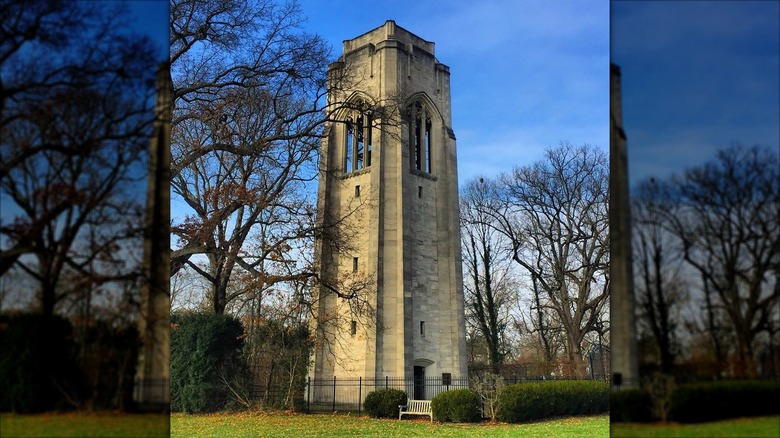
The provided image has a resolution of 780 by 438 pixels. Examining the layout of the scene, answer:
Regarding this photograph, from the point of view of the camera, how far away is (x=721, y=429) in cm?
195

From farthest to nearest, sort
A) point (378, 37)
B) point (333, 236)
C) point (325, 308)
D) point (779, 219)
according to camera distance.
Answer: point (378, 37)
point (325, 308)
point (333, 236)
point (779, 219)

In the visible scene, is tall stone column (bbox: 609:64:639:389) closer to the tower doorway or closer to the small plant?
the small plant

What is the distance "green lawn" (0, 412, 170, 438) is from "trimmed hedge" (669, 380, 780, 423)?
1797 mm

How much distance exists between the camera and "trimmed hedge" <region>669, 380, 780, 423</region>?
1.93 metres

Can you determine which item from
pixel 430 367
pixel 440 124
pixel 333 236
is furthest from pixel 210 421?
pixel 440 124

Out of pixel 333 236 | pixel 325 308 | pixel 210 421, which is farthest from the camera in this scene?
pixel 325 308

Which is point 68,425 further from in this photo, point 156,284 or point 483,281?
point 483,281

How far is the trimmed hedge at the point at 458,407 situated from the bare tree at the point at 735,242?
20.5 metres

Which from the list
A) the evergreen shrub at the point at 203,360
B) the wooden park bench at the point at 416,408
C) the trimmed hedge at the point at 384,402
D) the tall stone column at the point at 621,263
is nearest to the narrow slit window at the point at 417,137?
the trimmed hedge at the point at 384,402

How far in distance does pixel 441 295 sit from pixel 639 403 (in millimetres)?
29676

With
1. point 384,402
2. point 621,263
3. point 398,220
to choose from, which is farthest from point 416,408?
point 621,263

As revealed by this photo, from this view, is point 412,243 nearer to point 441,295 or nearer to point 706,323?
point 441,295

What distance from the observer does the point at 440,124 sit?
110 feet

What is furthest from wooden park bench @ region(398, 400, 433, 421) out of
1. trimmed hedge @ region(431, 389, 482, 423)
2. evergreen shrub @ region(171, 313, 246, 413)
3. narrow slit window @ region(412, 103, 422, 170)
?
narrow slit window @ region(412, 103, 422, 170)
